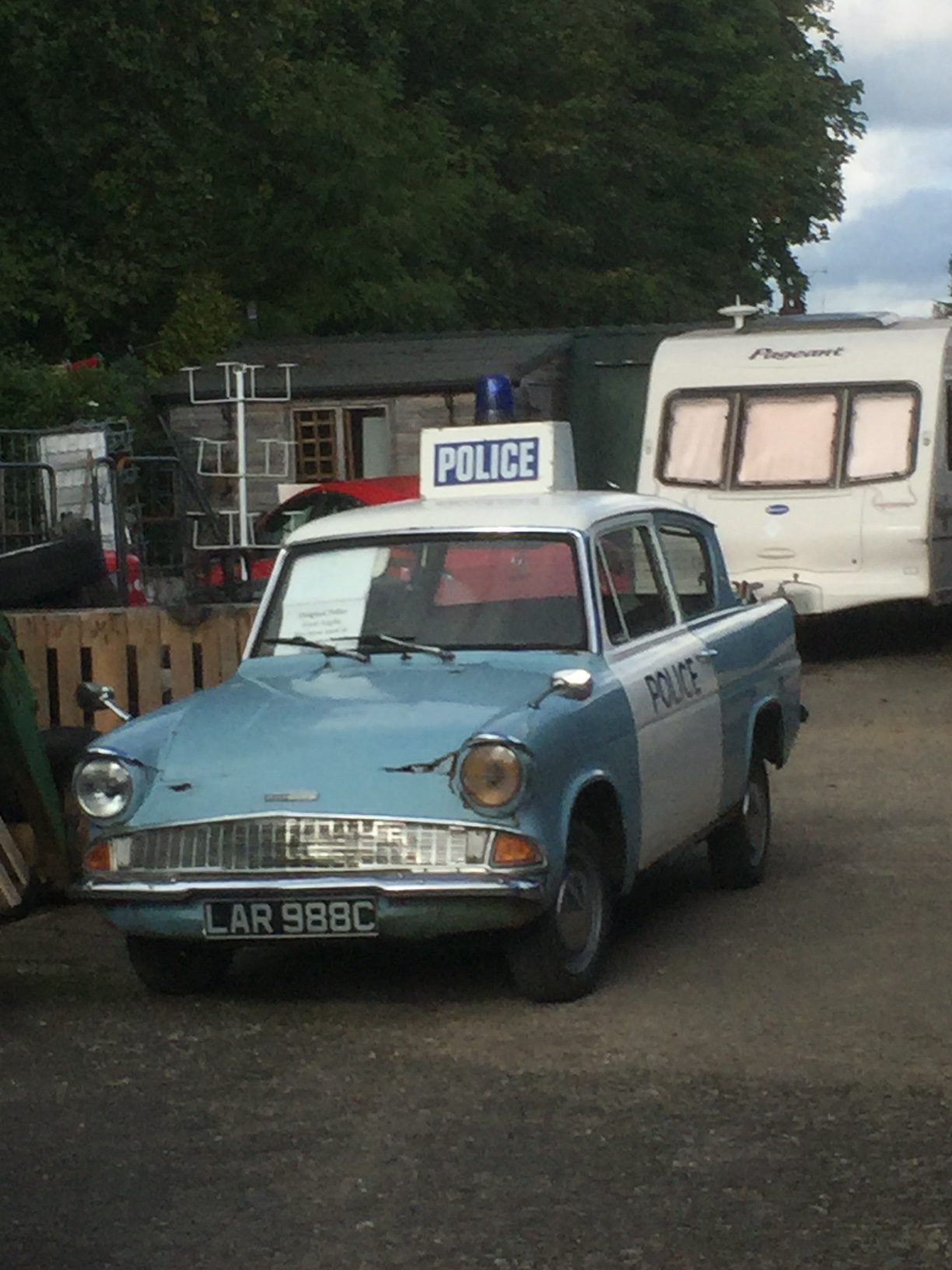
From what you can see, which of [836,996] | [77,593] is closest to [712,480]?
[77,593]

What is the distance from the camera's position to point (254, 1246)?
18.1 ft

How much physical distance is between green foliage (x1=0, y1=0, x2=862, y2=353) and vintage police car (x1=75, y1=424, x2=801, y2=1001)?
1117 inches

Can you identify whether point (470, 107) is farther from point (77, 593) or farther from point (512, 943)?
point (512, 943)

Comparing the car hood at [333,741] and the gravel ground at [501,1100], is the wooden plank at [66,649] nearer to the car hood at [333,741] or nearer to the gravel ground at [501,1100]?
the gravel ground at [501,1100]

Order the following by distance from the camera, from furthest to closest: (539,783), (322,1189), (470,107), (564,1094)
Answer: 1. (470,107)
2. (539,783)
3. (564,1094)
4. (322,1189)

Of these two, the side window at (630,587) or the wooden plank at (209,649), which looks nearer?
the side window at (630,587)

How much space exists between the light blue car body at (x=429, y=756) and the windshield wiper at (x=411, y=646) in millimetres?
22

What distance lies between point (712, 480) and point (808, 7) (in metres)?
45.6

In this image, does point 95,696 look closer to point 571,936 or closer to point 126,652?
point 571,936

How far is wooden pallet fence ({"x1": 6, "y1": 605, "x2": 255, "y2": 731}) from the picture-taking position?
39.4 feet

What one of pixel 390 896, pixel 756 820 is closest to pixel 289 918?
pixel 390 896

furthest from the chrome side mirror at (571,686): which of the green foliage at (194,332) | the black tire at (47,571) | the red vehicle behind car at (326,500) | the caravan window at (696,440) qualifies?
the green foliage at (194,332)

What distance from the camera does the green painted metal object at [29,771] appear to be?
8828 mm

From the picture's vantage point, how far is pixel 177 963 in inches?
331
